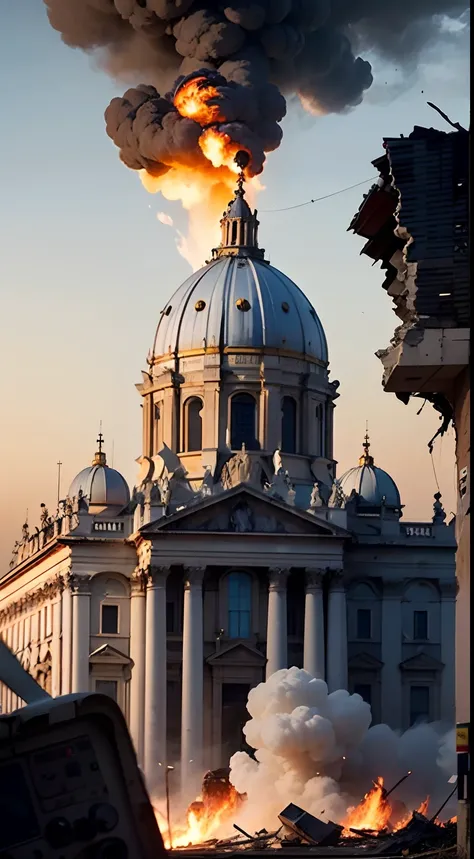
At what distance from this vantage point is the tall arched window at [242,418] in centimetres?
9850

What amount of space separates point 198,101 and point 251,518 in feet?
65.5

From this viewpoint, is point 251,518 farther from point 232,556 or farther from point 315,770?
point 315,770

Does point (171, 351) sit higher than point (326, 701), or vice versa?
point (171, 351)

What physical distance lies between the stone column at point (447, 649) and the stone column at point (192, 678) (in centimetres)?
1092

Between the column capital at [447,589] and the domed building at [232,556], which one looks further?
the column capital at [447,589]

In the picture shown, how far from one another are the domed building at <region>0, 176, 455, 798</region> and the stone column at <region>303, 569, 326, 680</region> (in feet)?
0.27

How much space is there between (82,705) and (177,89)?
8049cm

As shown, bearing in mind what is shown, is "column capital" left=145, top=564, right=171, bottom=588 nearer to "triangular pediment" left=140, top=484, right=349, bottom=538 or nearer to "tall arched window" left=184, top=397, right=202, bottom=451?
"triangular pediment" left=140, top=484, right=349, bottom=538

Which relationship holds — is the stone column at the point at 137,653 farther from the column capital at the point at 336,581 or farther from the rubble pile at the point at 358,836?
the rubble pile at the point at 358,836

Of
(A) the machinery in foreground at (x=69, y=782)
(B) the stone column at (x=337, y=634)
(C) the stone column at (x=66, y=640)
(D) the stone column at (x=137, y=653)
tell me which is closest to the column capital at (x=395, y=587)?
(B) the stone column at (x=337, y=634)

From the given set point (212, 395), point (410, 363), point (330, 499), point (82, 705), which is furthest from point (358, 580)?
point (82, 705)

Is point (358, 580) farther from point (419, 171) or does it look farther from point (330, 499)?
point (419, 171)

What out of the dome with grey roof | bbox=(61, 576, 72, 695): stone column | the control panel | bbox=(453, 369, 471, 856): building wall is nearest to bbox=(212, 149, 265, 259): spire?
Result: the dome with grey roof

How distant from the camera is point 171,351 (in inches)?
3942
